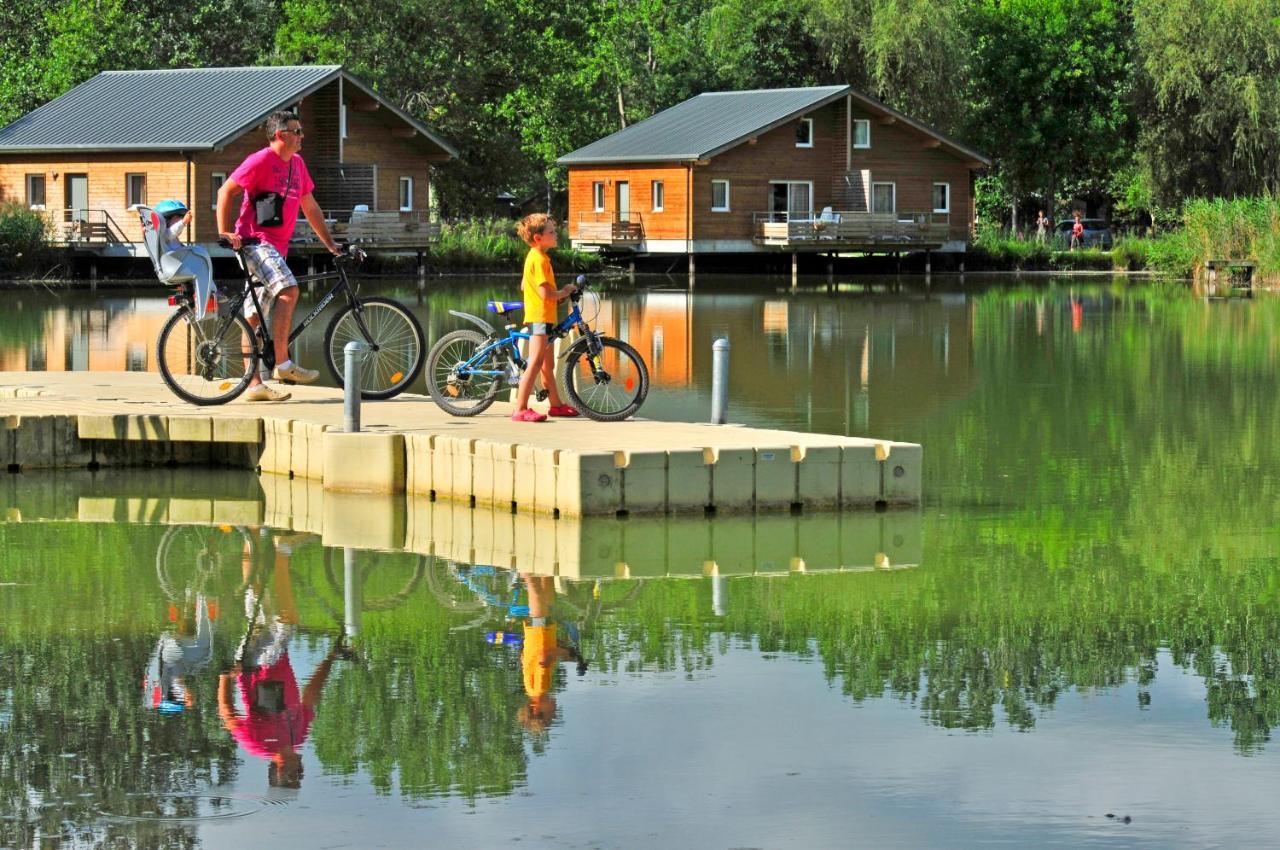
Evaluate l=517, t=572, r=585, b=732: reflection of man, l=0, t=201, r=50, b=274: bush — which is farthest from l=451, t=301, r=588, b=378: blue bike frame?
l=0, t=201, r=50, b=274: bush

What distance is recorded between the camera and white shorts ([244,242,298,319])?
1612cm

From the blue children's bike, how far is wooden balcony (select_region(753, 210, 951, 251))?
163 ft

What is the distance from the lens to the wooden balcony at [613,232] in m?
67.3

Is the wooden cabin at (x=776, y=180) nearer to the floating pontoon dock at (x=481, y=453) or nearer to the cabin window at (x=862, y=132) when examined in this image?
the cabin window at (x=862, y=132)

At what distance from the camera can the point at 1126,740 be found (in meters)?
8.41

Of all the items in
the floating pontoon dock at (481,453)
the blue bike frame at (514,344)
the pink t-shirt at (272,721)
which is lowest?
the pink t-shirt at (272,721)

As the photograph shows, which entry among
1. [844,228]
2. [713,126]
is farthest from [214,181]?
[844,228]

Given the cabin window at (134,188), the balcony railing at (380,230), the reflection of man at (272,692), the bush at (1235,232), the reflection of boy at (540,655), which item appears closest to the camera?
→ the reflection of man at (272,692)

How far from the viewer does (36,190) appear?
61938mm

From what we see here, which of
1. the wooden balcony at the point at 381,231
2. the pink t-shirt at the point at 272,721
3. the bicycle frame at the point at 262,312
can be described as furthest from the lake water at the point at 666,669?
the wooden balcony at the point at 381,231

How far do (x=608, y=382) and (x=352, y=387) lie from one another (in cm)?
208

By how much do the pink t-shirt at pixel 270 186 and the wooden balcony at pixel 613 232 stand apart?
→ 51.1 metres

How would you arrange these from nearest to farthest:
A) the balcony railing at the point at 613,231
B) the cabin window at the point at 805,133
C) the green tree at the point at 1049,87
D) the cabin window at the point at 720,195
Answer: the cabin window at the point at 720,195 < the balcony railing at the point at 613,231 < the cabin window at the point at 805,133 < the green tree at the point at 1049,87

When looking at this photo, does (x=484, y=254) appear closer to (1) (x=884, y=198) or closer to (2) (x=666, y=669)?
(1) (x=884, y=198)
